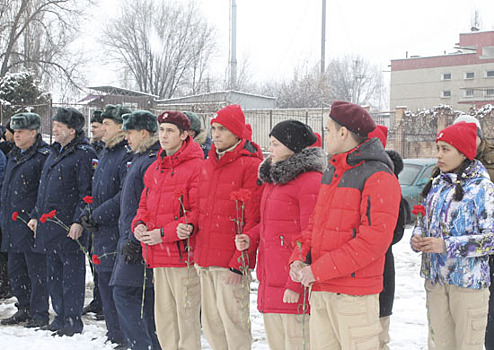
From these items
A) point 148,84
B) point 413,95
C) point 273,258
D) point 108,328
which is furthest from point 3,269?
point 413,95

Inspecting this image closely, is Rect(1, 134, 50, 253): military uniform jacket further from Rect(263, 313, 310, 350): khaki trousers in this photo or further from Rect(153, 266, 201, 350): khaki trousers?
Rect(263, 313, 310, 350): khaki trousers

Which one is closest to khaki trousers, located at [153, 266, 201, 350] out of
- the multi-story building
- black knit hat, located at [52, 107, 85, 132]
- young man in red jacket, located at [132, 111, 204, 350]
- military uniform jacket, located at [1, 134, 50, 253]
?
young man in red jacket, located at [132, 111, 204, 350]

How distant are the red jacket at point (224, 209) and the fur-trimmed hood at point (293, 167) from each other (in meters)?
0.32

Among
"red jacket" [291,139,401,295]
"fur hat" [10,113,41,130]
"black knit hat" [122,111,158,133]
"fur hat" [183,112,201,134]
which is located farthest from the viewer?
"fur hat" [10,113,41,130]

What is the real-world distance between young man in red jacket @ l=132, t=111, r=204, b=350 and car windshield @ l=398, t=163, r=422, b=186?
30.1 feet

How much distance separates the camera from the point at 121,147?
5.03m

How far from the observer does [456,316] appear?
3.59 metres

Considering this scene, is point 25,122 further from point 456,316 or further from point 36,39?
point 36,39

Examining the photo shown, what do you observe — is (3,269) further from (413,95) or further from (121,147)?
(413,95)

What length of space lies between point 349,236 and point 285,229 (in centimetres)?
65

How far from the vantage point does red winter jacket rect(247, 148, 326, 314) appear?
340 cm

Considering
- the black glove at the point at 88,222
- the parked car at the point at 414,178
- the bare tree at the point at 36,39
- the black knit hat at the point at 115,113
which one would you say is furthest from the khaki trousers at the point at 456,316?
the bare tree at the point at 36,39

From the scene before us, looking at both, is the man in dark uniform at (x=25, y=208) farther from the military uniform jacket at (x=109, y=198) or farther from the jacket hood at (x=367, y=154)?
the jacket hood at (x=367, y=154)

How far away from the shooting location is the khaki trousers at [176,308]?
420 centimetres
